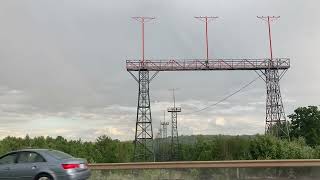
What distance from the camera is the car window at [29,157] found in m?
17.1

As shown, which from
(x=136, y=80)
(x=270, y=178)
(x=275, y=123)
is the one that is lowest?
(x=270, y=178)

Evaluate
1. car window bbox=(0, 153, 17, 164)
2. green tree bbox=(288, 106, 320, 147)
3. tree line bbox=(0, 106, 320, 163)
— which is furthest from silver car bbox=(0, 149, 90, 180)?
green tree bbox=(288, 106, 320, 147)

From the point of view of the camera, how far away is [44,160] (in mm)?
16938

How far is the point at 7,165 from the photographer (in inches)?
683

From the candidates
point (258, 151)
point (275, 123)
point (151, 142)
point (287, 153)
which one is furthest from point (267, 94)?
point (287, 153)

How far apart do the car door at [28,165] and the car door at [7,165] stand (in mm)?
187

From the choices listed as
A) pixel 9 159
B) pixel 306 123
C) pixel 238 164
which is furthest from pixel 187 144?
pixel 9 159

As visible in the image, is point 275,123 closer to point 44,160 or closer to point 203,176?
point 203,176

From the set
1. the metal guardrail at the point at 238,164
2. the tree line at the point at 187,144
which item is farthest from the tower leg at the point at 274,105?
the metal guardrail at the point at 238,164

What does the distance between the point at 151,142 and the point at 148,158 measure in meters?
2.34

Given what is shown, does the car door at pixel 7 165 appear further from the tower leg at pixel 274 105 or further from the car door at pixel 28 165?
the tower leg at pixel 274 105

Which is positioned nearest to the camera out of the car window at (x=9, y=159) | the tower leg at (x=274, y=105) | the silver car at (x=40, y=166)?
the silver car at (x=40, y=166)

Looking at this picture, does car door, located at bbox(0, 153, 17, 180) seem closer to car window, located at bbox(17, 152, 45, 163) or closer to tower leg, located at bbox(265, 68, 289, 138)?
car window, located at bbox(17, 152, 45, 163)

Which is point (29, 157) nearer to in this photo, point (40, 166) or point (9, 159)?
point (40, 166)
